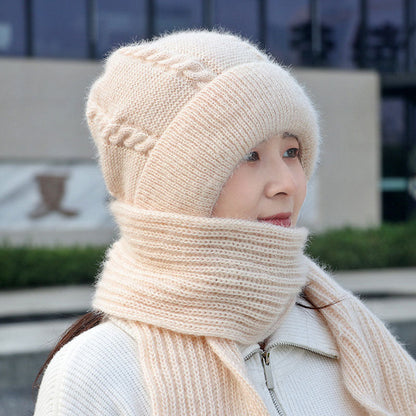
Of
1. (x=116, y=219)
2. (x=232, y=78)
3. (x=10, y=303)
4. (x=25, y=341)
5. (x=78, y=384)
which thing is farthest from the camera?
(x=10, y=303)

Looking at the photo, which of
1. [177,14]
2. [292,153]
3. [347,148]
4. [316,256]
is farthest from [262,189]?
[347,148]

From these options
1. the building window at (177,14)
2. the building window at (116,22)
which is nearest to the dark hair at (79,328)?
the building window at (116,22)

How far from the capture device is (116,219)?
5.46ft

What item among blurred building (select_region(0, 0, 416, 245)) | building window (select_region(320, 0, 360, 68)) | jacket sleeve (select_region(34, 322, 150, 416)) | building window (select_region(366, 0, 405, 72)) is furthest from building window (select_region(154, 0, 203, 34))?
jacket sleeve (select_region(34, 322, 150, 416))

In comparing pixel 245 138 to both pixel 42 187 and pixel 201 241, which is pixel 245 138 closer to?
pixel 201 241

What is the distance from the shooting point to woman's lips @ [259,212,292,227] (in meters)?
1.55

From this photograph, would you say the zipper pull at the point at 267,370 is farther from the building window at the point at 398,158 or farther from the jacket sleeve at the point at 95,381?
the building window at the point at 398,158

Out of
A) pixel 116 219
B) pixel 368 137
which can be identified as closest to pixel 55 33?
pixel 368 137

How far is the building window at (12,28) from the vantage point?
40.5ft

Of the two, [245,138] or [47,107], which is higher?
[245,138]

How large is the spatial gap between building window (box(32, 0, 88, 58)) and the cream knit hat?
11.6 metres

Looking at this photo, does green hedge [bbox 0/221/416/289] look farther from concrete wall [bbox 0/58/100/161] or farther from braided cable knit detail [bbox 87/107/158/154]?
braided cable knit detail [bbox 87/107/158/154]

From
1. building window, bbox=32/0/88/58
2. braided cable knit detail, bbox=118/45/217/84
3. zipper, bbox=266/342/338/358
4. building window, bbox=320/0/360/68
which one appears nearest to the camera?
braided cable knit detail, bbox=118/45/217/84

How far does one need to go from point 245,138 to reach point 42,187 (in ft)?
36.2
